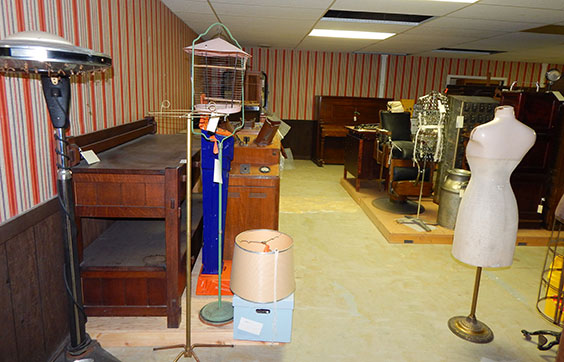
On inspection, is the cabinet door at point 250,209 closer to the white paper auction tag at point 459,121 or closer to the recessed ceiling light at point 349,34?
the white paper auction tag at point 459,121

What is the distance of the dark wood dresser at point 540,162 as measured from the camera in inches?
159

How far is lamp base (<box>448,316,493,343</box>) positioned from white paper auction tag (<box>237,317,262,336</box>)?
132 cm

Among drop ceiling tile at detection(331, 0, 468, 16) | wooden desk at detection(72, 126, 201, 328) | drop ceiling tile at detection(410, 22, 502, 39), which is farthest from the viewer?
drop ceiling tile at detection(410, 22, 502, 39)

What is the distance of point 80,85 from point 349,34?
461cm

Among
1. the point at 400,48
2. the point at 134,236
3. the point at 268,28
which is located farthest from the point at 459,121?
the point at 134,236

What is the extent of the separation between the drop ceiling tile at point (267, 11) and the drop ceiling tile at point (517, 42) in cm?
295

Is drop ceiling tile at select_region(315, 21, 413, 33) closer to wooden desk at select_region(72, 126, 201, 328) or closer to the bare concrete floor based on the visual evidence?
the bare concrete floor

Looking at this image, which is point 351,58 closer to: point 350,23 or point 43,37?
point 350,23

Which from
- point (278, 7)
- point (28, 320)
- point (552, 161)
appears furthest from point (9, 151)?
point (552, 161)

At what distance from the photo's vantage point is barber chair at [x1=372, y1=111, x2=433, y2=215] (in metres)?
4.74

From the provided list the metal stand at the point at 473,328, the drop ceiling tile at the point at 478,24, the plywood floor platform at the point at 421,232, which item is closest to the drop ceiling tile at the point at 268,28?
the drop ceiling tile at the point at 478,24

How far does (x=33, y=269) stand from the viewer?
1818 mm

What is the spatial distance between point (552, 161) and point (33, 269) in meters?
5.00

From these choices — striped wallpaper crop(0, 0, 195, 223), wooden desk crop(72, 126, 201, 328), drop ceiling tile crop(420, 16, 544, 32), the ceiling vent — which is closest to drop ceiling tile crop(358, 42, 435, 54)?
drop ceiling tile crop(420, 16, 544, 32)
